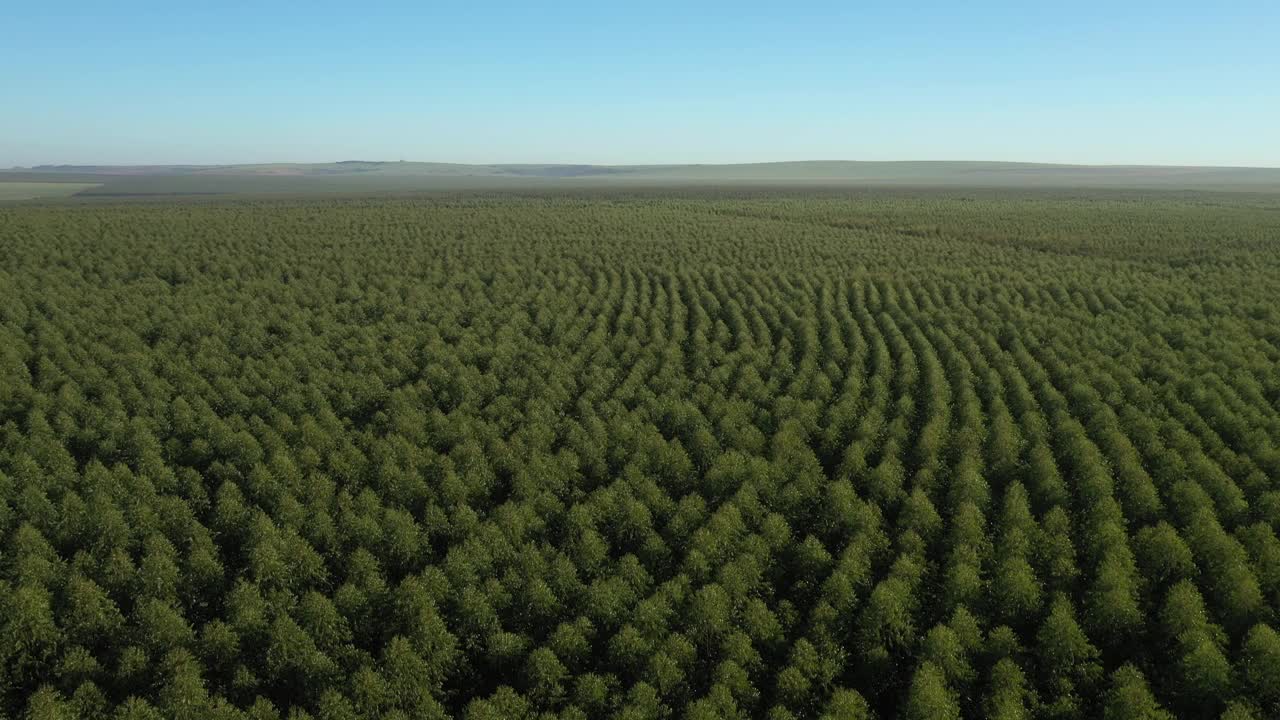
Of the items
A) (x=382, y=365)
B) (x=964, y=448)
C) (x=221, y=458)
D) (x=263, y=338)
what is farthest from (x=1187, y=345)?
(x=263, y=338)

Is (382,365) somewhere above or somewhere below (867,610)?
above

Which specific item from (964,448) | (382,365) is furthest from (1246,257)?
(382,365)

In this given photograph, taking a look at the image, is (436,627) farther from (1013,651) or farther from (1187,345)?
(1187,345)

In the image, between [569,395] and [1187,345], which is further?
[1187,345]

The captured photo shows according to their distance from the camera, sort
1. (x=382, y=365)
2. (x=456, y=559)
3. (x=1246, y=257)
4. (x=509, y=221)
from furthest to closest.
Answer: (x=509, y=221), (x=1246, y=257), (x=382, y=365), (x=456, y=559)

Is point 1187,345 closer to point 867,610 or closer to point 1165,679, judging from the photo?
point 1165,679

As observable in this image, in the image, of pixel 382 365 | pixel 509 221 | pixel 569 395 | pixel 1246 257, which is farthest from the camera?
pixel 509 221
